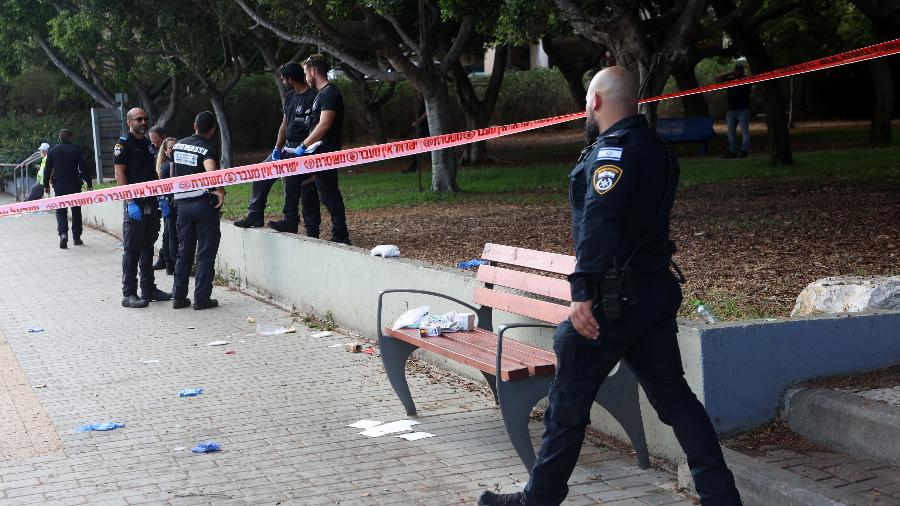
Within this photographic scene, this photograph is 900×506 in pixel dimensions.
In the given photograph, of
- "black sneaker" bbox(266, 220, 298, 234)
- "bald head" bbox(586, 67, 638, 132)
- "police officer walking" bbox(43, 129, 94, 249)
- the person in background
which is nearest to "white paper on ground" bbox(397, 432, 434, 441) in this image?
"bald head" bbox(586, 67, 638, 132)

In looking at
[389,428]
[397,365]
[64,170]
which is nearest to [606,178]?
[389,428]

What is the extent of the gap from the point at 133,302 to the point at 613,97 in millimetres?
7806

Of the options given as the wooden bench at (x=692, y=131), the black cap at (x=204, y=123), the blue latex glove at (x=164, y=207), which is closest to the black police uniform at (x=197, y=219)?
the black cap at (x=204, y=123)

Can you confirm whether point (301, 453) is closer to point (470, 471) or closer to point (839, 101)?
point (470, 471)

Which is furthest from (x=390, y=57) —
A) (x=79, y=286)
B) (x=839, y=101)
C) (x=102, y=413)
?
(x=839, y=101)

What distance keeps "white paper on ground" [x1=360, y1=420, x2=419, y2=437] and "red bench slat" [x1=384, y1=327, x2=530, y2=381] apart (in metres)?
0.48

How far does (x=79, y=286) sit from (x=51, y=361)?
4.44m

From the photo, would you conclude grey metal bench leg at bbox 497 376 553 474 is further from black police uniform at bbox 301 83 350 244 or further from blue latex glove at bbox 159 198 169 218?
blue latex glove at bbox 159 198 169 218

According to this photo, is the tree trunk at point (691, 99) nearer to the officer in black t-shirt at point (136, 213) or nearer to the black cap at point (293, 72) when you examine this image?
the black cap at point (293, 72)

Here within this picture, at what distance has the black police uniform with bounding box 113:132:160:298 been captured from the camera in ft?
36.3

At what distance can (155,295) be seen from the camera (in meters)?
11.4

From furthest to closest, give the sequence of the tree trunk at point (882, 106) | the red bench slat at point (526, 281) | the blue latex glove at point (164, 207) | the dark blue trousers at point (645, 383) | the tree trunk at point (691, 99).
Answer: the tree trunk at point (691, 99) → the tree trunk at point (882, 106) → the blue latex glove at point (164, 207) → the red bench slat at point (526, 281) → the dark blue trousers at point (645, 383)

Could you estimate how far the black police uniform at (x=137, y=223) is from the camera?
11070 mm

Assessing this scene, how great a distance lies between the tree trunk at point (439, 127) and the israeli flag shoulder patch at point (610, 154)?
14690mm
